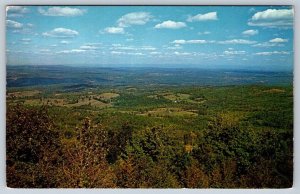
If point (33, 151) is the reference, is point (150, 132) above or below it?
above

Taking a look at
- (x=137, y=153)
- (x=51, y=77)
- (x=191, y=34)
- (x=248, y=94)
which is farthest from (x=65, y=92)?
(x=248, y=94)

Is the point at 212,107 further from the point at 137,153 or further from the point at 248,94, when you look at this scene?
the point at 137,153

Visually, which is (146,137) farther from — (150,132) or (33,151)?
(33,151)

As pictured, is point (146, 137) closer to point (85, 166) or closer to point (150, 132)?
point (150, 132)

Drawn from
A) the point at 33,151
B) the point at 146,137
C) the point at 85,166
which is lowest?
the point at 85,166

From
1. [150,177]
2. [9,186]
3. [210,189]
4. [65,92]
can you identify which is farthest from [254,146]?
[9,186]

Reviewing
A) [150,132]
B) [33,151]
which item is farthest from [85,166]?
[150,132]

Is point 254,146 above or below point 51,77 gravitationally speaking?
below

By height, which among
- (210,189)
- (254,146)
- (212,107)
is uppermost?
(212,107)
